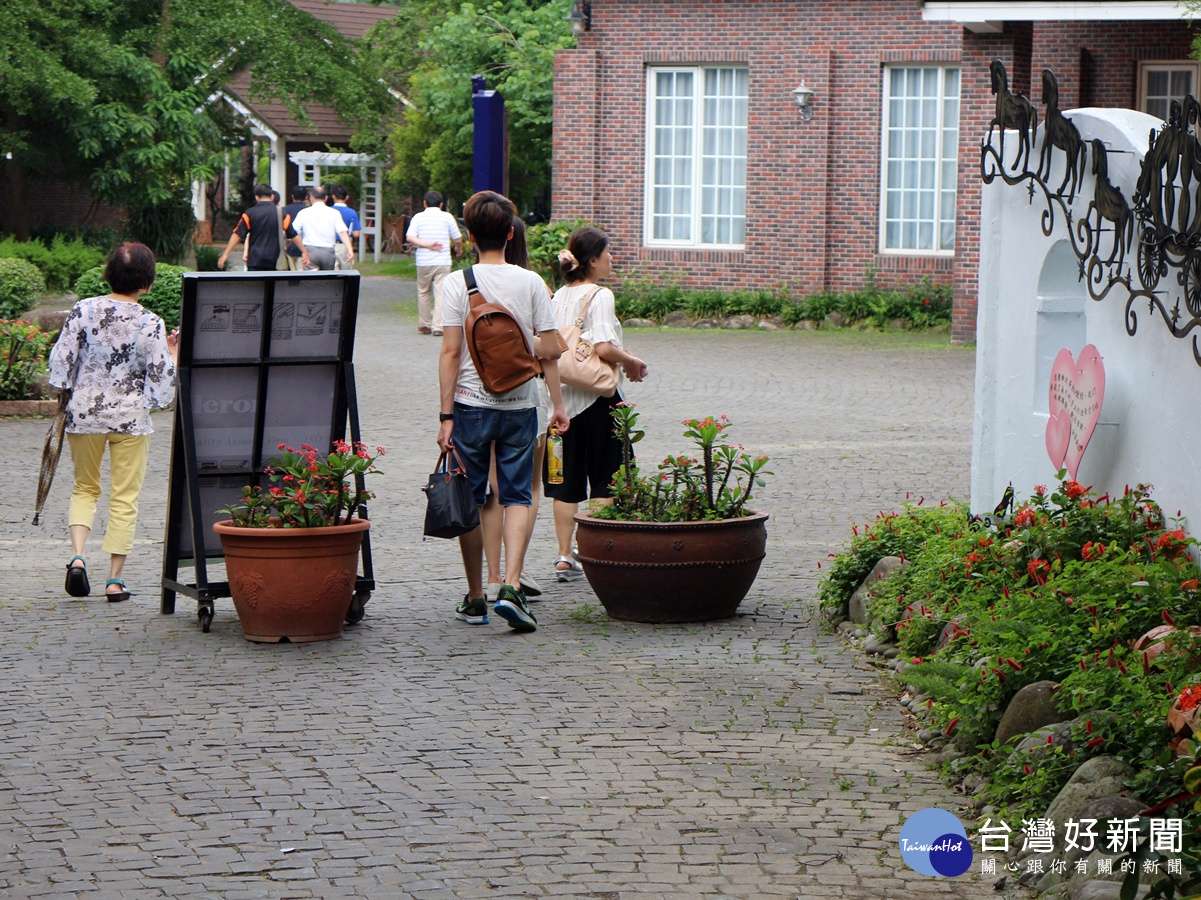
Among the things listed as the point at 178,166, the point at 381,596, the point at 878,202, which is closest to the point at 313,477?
the point at 381,596

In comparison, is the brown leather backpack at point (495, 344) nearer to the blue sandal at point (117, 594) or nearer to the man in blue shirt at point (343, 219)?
the blue sandal at point (117, 594)

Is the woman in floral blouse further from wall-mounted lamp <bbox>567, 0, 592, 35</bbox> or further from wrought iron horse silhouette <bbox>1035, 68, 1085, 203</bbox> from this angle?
wall-mounted lamp <bbox>567, 0, 592, 35</bbox>

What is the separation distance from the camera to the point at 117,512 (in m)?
7.77

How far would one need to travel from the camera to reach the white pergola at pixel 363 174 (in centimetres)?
4438

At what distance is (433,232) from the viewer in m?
21.5

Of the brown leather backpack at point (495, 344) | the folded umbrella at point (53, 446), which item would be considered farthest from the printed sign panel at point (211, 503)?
the brown leather backpack at point (495, 344)

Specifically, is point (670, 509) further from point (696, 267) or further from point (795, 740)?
point (696, 267)

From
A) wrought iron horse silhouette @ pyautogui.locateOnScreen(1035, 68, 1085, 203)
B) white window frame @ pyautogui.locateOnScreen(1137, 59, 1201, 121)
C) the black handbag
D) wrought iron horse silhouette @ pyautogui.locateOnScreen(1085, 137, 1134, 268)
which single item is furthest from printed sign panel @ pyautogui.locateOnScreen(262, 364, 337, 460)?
white window frame @ pyautogui.locateOnScreen(1137, 59, 1201, 121)

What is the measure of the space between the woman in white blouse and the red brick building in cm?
1494

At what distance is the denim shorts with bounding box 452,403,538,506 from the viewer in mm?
7113

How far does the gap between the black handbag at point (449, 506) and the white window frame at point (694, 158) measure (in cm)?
1855

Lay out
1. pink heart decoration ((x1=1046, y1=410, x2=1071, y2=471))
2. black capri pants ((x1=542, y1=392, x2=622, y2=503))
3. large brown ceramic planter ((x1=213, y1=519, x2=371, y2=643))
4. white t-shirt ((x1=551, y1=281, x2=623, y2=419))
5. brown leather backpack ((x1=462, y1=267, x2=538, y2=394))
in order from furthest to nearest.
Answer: black capri pants ((x1=542, y1=392, x2=622, y2=503))
white t-shirt ((x1=551, y1=281, x2=623, y2=419))
brown leather backpack ((x1=462, y1=267, x2=538, y2=394))
large brown ceramic planter ((x1=213, y1=519, x2=371, y2=643))
pink heart decoration ((x1=1046, y1=410, x2=1071, y2=471))

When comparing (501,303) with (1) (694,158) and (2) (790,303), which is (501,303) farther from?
(1) (694,158)

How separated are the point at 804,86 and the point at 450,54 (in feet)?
32.9
